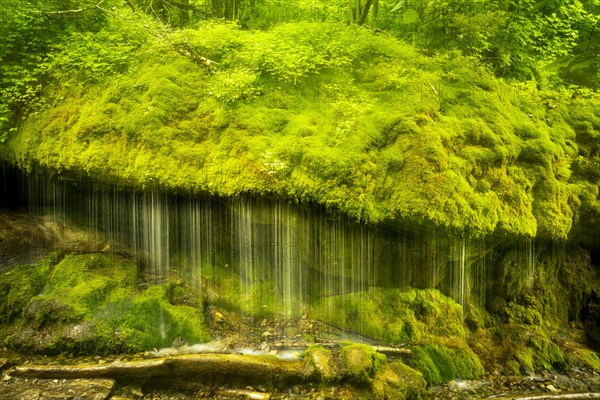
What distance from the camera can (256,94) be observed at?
5.57 m

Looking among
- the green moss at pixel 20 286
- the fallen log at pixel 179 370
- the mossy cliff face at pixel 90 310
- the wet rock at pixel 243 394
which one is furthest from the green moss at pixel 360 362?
the green moss at pixel 20 286

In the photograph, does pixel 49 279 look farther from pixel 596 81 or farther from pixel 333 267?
pixel 596 81

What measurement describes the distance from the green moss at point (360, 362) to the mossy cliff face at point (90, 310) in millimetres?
1948

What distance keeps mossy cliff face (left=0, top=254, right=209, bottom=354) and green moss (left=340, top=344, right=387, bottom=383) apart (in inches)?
76.7

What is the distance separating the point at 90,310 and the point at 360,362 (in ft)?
11.6

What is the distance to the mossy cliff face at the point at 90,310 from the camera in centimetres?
498

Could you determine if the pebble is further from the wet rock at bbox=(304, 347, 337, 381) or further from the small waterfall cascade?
the wet rock at bbox=(304, 347, 337, 381)

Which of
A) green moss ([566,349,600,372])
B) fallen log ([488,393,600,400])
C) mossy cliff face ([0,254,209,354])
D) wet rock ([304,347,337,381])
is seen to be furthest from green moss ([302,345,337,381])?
green moss ([566,349,600,372])

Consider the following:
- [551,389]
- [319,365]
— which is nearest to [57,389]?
[319,365]

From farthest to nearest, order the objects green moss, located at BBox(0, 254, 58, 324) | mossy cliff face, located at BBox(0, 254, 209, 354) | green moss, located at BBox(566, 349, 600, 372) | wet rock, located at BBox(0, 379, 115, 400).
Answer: green moss, located at BBox(566, 349, 600, 372) → green moss, located at BBox(0, 254, 58, 324) → mossy cliff face, located at BBox(0, 254, 209, 354) → wet rock, located at BBox(0, 379, 115, 400)

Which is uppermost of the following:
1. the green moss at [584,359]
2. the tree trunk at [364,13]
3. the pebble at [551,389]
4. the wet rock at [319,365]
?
the tree trunk at [364,13]

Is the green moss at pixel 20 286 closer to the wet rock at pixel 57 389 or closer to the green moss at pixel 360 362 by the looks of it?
the wet rock at pixel 57 389

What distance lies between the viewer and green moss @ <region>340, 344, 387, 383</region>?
14.7 feet

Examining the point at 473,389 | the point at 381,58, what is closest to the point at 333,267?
the point at 473,389
